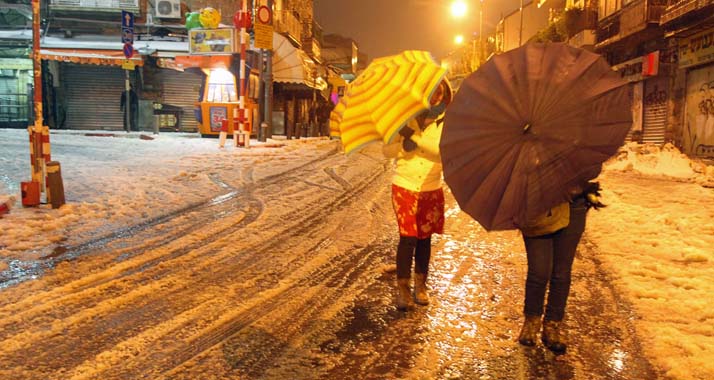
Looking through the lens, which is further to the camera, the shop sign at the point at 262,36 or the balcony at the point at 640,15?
the shop sign at the point at 262,36

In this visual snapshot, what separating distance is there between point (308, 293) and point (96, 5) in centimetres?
2812

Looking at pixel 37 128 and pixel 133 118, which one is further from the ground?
pixel 133 118

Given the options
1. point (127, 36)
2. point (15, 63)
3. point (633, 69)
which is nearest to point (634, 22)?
point (633, 69)

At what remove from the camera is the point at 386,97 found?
3.93 m

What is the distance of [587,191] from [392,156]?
1489 mm

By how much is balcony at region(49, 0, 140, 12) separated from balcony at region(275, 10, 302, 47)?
7136mm

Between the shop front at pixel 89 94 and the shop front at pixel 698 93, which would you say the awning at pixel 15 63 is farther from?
the shop front at pixel 698 93

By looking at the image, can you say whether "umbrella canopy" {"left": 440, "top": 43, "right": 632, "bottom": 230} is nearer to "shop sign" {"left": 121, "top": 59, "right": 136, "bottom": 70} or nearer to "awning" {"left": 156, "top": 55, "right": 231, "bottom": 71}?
"awning" {"left": 156, "top": 55, "right": 231, "bottom": 71}

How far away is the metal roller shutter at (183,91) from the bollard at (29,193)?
22.3 meters

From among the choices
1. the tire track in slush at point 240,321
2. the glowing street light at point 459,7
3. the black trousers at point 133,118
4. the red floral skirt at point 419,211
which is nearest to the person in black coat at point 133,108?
the black trousers at point 133,118

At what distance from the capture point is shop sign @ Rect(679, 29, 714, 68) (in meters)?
15.5

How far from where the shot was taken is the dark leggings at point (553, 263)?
351 cm

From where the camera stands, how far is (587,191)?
11.3ft

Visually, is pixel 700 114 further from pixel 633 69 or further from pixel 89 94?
pixel 89 94
